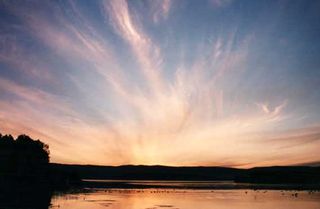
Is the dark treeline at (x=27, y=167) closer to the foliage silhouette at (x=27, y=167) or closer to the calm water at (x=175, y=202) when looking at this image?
the foliage silhouette at (x=27, y=167)

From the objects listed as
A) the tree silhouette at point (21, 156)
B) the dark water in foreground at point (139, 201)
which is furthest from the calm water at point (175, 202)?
the tree silhouette at point (21, 156)

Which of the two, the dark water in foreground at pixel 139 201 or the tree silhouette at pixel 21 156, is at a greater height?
the tree silhouette at pixel 21 156

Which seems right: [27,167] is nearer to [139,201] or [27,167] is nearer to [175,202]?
[139,201]

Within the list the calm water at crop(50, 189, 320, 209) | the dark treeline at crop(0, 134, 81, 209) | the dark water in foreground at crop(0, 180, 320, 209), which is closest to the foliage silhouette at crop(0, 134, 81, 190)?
the dark treeline at crop(0, 134, 81, 209)

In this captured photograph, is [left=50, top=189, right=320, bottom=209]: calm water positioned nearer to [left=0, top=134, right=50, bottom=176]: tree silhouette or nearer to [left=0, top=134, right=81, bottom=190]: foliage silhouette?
[left=0, top=134, right=81, bottom=190]: foliage silhouette

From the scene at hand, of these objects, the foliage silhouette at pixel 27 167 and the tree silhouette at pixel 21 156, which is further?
the tree silhouette at pixel 21 156

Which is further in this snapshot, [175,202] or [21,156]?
[21,156]

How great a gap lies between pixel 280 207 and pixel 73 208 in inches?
1191

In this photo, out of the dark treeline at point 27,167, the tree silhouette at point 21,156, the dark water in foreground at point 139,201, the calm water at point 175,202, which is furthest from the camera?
the tree silhouette at point 21,156

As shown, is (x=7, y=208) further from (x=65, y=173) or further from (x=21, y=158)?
(x=65, y=173)

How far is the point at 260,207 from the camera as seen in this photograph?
60188 millimetres

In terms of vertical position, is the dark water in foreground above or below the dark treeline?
below

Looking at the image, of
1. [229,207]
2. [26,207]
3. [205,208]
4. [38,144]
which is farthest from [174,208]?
[38,144]

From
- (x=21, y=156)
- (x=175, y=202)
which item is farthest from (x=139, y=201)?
(x=21, y=156)
